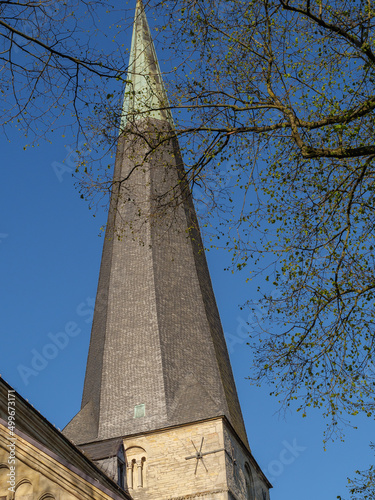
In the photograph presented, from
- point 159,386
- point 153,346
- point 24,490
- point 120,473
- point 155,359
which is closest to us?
point 24,490

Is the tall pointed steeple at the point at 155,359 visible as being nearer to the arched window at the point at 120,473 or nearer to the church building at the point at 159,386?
the church building at the point at 159,386

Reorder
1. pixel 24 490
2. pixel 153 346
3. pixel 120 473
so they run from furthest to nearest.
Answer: pixel 153 346, pixel 120 473, pixel 24 490

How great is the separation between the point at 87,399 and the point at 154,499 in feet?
12.9

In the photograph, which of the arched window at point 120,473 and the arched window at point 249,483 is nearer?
the arched window at point 120,473

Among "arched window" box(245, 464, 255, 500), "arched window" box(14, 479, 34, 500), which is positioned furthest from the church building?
"arched window" box(14, 479, 34, 500)

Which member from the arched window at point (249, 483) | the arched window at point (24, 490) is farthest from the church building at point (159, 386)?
the arched window at point (24, 490)

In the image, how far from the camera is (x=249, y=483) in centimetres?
2255

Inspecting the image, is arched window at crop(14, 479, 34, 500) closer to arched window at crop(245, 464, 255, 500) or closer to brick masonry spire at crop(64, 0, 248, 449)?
brick masonry spire at crop(64, 0, 248, 449)

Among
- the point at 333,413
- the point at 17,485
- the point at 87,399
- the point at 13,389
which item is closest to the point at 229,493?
the point at 87,399

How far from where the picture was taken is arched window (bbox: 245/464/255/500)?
22266mm

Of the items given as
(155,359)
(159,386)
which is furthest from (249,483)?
(155,359)

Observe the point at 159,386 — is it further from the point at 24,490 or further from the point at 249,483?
the point at 24,490

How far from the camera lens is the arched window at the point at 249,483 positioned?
2227cm

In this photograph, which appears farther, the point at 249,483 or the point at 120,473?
the point at 249,483
